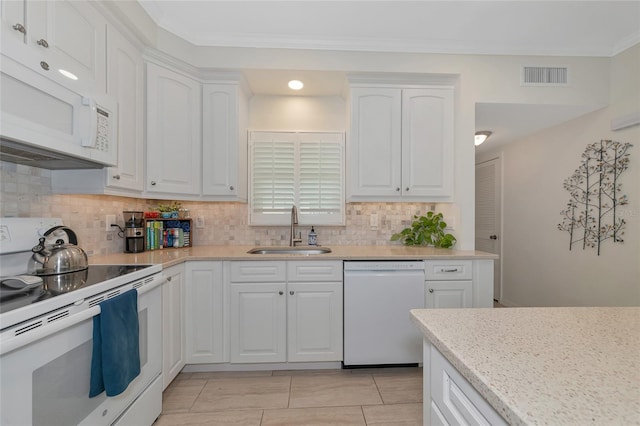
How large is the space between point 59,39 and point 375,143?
2100 millimetres

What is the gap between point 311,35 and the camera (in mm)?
2322

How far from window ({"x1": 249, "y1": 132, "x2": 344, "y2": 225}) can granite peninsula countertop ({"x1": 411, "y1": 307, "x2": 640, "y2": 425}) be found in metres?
1.89

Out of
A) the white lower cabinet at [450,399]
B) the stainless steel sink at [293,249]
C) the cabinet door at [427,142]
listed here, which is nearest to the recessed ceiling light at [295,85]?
the cabinet door at [427,142]

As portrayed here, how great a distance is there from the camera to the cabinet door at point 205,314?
7.04 ft

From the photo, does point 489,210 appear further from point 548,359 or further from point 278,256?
point 548,359

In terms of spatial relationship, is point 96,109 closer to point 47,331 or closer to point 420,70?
point 47,331

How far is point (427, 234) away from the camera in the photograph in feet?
8.80

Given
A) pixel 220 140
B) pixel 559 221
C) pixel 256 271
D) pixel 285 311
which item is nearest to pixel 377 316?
pixel 285 311

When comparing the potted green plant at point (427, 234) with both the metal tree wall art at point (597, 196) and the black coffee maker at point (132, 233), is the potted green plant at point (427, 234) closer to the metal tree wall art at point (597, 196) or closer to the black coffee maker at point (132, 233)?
the metal tree wall art at point (597, 196)

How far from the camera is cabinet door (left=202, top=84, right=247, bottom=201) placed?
243 centimetres

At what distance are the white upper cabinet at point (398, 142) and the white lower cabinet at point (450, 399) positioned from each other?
1.73m

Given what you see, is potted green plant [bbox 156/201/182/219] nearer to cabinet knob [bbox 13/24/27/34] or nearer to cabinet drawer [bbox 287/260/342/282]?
cabinet drawer [bbox 287/260/342/282]

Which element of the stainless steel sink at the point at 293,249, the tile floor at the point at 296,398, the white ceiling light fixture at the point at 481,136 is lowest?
the tile floor at the point at 296,398

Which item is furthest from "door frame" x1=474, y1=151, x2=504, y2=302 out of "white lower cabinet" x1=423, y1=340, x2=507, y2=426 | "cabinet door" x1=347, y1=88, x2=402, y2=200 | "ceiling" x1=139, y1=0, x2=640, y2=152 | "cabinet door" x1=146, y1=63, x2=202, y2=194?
"cabinet door" x1=146, y1=63, x2=202, y2=194
